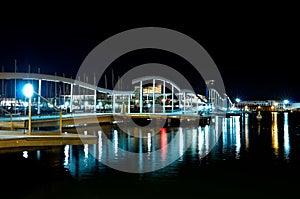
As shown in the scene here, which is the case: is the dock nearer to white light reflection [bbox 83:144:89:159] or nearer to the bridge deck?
the bridge deck

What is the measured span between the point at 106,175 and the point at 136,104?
5666 centimetres

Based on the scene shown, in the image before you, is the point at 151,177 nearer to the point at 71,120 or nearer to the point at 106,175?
the point at 106,175

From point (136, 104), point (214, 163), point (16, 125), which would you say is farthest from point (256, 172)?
point (136, 104)

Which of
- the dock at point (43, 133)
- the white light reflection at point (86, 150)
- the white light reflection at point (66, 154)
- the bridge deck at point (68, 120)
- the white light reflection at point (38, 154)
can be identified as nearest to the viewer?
the white light reflection at point (66, 154)

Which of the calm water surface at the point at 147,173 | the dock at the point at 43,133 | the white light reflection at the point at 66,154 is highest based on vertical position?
the dock at the point at 43,133

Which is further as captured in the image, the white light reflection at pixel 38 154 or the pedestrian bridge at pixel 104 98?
the pedestrian bridge at pixel 104 98

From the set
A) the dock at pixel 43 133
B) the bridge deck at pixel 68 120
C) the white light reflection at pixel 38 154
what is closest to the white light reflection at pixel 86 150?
the dock at pixel 43 133

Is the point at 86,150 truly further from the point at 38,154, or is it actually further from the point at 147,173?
the point at 147,173

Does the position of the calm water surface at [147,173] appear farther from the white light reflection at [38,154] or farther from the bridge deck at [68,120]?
the bridge deck at [68,120]

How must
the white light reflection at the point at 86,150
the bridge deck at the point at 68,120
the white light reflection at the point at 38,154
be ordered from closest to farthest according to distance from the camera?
the white light reflection at the point at 38,154 < the white light reflection at the point at 86,150 < the bridge deck at the point at 68,120

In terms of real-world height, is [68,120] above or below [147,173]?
above

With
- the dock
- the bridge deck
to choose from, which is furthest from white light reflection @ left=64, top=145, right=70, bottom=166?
the bridge deck

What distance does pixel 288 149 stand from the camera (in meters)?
14.5

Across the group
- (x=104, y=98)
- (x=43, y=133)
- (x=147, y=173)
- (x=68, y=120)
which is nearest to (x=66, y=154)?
(x=43, y=133)
